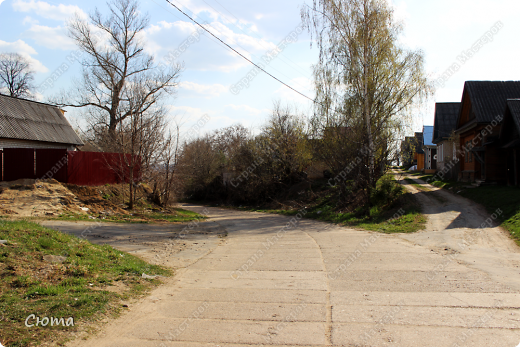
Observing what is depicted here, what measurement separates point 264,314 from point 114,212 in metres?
14.0

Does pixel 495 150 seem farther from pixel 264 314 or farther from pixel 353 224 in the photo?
pixel 264 314

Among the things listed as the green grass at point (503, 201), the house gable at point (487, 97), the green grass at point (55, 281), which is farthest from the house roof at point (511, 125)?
the green grass at point (55, 281)

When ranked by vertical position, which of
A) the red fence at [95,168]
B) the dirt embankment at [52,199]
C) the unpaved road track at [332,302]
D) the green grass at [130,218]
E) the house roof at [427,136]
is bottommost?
the green grass at [130,218]

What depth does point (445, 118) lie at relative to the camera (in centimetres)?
3178

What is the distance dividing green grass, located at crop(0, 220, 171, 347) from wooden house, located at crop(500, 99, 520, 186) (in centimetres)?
1894

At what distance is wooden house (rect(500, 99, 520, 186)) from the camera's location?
17.8 meters

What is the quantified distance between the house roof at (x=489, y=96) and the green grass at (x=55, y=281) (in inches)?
890

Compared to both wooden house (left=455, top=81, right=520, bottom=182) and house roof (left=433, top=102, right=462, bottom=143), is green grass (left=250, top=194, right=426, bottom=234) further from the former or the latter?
house roof (left=433, top=102, right=462, bottom=143)

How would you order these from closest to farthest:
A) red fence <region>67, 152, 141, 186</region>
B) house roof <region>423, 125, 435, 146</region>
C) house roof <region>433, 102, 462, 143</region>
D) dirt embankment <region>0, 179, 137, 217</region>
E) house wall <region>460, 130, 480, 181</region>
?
1. dirt embankment <region>0, 179, 137, 217</region>
2. red fence <region>67, 152, 141, 186</region>
3. house wall <region>460, 130, 480, 181</region>
4. house roof <region>433, 102, 462, 143</region>
5. house roof <region>423, 125, 435, 146</region>

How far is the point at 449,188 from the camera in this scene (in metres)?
22.2

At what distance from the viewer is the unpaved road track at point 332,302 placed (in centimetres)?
429

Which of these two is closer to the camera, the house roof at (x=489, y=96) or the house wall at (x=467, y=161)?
the house roof at (x=489, y=96)

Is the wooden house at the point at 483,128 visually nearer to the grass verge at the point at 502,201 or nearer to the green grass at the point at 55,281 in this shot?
the grass verge at the point at 502,201

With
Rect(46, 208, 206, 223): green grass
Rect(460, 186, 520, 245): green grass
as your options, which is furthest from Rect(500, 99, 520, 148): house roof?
Rect(46, 208, 206, 223): green grass
